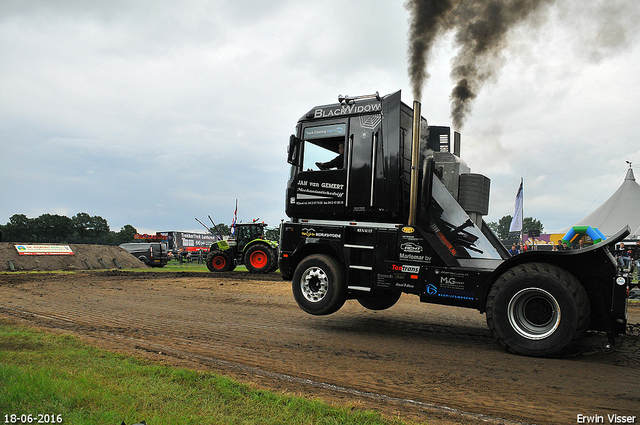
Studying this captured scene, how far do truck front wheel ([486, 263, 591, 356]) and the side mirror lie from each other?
13.0ft

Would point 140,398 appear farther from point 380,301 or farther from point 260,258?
point 260,258

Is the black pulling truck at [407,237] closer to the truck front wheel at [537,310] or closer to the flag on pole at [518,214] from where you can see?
the truck front wheel at [537,310]

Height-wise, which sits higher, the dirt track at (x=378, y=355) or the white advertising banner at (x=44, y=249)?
the white advertising banner at (x=44, y=249)

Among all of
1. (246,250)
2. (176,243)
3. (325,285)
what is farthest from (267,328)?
(176,243)

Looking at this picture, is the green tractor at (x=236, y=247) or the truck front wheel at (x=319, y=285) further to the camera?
the green tractor at (x=236, y=247)

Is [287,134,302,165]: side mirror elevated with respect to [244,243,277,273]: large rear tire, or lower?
elevated

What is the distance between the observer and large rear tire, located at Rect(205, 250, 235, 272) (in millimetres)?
22641

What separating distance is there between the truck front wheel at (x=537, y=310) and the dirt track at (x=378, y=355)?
0.25m

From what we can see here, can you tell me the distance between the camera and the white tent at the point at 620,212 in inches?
1070

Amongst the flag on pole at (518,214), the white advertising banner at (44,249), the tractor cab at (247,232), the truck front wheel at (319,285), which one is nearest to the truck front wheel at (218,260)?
the tractor cab at (247,232)

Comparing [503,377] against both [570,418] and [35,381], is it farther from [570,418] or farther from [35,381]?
[35,381]

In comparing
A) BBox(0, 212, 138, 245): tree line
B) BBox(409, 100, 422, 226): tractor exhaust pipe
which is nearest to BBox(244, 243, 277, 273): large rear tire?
BBox(409, 100, 422, 226): tractor exhaust pipe

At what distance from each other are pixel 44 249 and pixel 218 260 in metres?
10.4

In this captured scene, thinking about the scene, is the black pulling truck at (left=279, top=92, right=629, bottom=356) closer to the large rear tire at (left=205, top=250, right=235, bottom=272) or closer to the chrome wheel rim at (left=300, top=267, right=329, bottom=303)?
the chrome wheel rim at (left=300, top=267, right=329, bottom=303)
